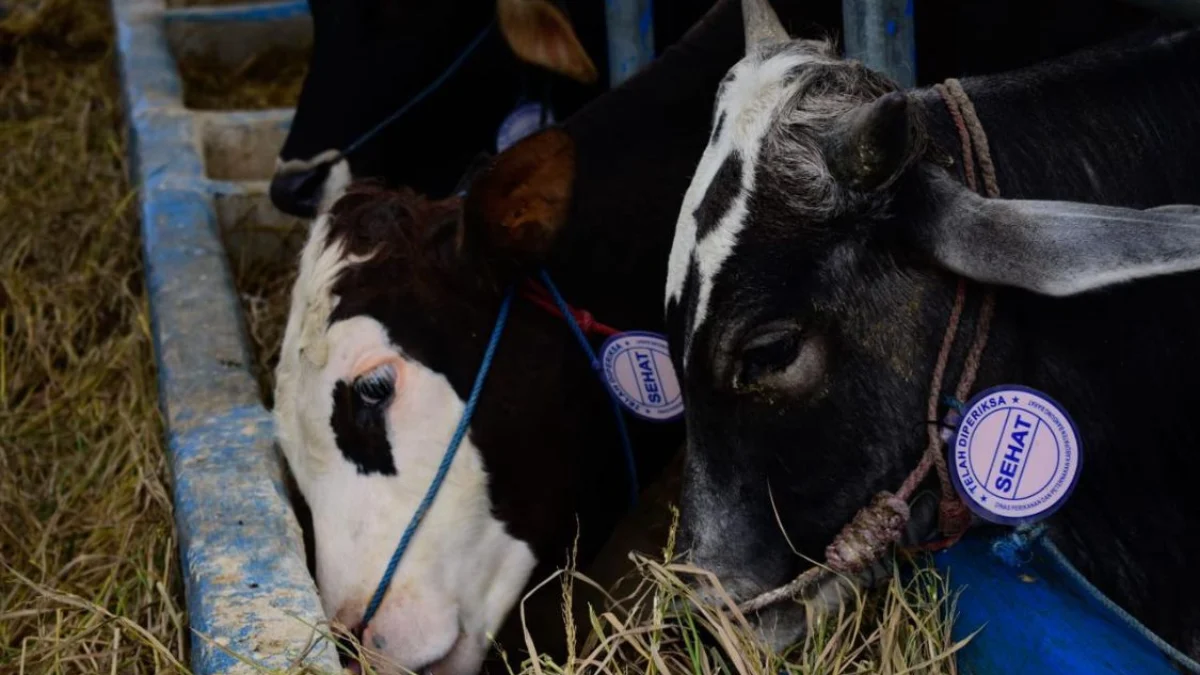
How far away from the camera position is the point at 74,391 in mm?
4980

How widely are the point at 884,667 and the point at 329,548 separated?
1.20m

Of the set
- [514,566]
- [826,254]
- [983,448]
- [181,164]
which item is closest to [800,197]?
[826,254]

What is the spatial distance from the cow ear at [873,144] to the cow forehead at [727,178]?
0.05m

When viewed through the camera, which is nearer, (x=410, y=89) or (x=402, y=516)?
(x=402, y=516)

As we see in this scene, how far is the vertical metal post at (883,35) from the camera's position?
10.0ft

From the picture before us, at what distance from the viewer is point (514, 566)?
336 cm

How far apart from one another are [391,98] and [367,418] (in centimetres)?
158

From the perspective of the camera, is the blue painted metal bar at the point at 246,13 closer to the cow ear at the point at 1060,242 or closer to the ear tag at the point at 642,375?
the ear tag at the point at 642,375

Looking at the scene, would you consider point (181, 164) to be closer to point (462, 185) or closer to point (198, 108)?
point (198, 108)

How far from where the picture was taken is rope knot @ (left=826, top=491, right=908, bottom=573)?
256cm

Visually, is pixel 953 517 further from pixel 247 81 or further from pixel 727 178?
pixel 247 81

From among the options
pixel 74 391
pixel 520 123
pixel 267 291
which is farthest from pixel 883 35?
pixel 267 291

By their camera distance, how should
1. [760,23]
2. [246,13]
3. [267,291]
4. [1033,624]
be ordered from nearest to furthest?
[1033,624]
[760,23]
[267,291]
[246,13]

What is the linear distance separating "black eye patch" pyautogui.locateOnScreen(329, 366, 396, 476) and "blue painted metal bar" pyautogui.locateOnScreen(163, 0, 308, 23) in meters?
4.10
